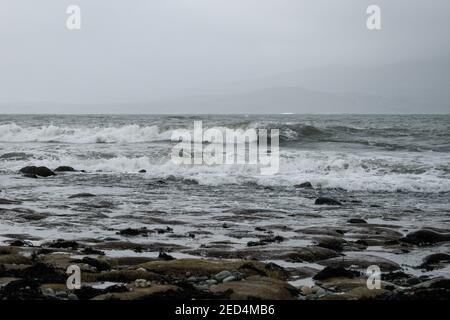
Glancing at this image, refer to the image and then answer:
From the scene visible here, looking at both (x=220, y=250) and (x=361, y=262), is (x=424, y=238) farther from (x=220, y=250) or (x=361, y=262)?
(x=220, y=250)

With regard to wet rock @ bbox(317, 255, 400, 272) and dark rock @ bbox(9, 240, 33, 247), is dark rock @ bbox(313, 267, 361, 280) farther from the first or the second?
dark rock @ bbox(9, 240, 33, 247)

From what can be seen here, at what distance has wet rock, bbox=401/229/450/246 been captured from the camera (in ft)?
33.6

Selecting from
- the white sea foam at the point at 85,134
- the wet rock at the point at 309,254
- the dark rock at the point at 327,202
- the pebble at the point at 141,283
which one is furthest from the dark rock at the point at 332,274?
the white sea foam at the point at 85,134

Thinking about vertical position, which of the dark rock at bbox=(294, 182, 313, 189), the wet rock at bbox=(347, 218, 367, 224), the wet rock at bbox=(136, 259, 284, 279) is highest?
the wet rock at bbox=(136, 259, 284, 279)

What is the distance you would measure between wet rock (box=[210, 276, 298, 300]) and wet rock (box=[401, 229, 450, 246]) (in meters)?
4.57

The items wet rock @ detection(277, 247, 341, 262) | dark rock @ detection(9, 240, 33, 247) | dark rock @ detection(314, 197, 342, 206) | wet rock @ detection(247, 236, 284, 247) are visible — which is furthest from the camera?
dark rock @ detection(314, 197, 342, 206)

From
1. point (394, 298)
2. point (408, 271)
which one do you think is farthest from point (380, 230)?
point (394, 298)

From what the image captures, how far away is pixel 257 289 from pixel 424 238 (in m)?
5.39

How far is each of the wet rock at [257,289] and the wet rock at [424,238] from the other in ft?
15.0

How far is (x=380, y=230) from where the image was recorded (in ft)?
37.8

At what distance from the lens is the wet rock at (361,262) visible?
8.15 meters

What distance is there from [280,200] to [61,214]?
6544 mm

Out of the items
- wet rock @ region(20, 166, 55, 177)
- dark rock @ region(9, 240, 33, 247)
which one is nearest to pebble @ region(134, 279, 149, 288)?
dark rock @ region(9, 240, 33, 247)
